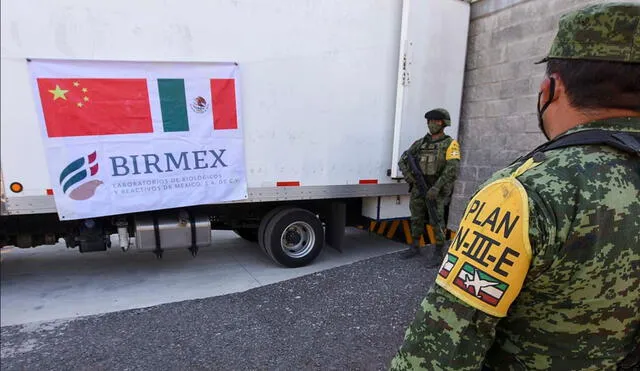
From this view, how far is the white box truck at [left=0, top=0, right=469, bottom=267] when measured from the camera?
3477 mm

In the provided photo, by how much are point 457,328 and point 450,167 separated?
154 inches

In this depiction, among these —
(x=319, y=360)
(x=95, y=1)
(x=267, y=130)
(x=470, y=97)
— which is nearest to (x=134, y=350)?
(x=319, y=360)

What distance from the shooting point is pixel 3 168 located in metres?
3.45

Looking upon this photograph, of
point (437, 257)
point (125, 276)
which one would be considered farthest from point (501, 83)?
point (125, 276)

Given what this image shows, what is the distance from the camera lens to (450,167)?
14.9ft

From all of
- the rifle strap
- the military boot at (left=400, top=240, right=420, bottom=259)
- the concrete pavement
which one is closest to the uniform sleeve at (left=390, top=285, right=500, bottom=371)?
the rifle strap

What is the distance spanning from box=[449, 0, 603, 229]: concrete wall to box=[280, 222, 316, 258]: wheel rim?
2.06 meters

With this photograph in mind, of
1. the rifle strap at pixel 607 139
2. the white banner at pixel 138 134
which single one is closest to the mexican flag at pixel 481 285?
the rifle strap at pixel 607 139

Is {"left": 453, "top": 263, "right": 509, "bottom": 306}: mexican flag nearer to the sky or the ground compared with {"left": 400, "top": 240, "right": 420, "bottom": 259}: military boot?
nearer to the sky

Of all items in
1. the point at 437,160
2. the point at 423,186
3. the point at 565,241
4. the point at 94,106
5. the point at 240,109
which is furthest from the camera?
the point at 423,186

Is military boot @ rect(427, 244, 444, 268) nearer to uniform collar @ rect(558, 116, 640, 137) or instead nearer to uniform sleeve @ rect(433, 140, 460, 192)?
uniform sleeve @ rect(433, 140, 460, 192)

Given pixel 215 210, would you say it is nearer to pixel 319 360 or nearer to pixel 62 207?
pixel 62 207

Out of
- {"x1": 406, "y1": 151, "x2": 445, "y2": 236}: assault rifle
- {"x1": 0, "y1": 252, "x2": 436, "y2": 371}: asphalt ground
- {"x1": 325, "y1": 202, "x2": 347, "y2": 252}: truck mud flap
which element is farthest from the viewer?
{"x1": 325, "y1": 202, "x2": 347, "y2": 252}: truck mud flap

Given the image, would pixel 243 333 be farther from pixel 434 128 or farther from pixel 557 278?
pixel 434 128
